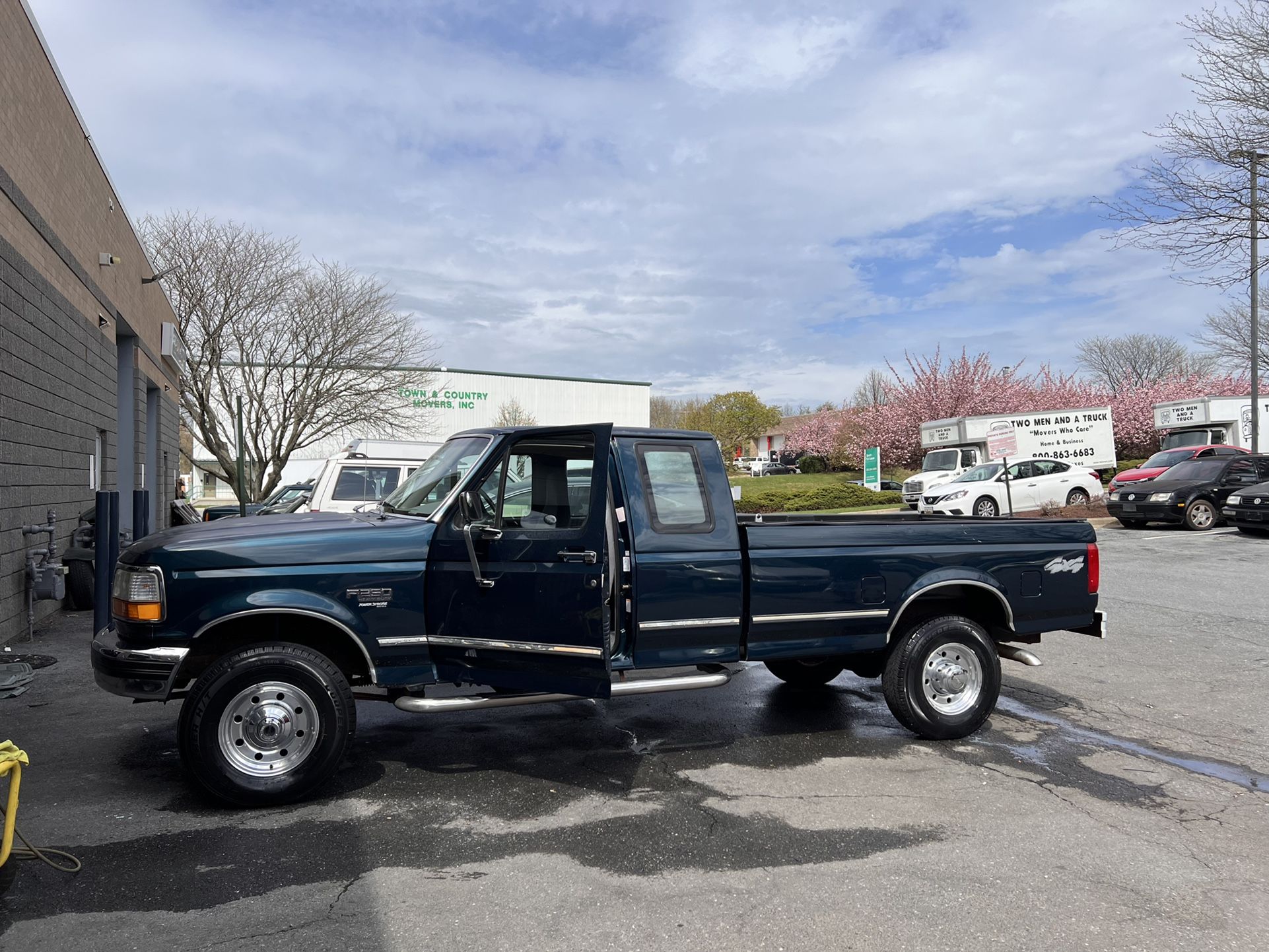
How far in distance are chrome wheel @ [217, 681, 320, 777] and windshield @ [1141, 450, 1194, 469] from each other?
2642cm

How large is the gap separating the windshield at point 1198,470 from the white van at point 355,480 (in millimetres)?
18112

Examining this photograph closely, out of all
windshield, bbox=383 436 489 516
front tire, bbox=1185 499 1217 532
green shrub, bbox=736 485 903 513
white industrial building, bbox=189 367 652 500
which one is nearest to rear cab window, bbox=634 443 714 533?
windshield, bbox=383 436 489 516

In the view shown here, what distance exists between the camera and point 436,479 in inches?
225

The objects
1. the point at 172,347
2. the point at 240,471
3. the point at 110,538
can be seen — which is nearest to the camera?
the point at 110,538

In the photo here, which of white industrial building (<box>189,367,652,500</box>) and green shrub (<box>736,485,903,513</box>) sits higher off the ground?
white industrial building (<box>189,367,652,500</box>)

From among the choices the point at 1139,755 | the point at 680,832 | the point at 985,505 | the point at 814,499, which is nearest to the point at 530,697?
the point at 680,832

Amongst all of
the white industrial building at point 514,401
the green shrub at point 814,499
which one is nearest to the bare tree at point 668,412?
the white industrial building at point 514,401

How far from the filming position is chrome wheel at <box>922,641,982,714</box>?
20.1 ft

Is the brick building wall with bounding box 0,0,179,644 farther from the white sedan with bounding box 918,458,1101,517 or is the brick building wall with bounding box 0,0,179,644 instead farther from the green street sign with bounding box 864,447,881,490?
the green street sign with bounding box 864,447,881,490

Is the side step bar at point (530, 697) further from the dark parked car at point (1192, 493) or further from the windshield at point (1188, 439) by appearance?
the windshield at point (1188, 439)

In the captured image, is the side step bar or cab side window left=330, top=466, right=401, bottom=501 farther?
cab side window left=330, top=466, right=401, bottom=501

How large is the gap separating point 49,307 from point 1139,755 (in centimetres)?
1209

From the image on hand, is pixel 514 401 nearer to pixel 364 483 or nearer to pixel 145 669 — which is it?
pixel 364 483

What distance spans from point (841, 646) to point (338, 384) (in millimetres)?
24353
